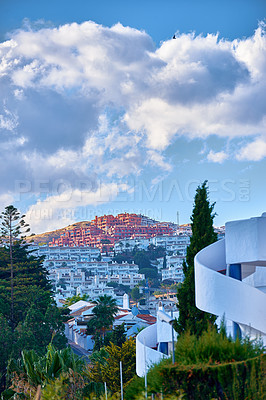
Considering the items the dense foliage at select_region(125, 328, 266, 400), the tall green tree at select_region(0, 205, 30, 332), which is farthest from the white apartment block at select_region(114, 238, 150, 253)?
the dense foliage at select_region(125, 328, 266, 400)

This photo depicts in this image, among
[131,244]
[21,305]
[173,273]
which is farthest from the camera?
[131,244]

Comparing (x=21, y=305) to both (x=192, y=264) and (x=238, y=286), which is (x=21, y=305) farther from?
(x=238, y=286)

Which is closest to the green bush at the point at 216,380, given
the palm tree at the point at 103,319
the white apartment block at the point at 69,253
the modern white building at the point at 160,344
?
the modern white building at the point at 160,344

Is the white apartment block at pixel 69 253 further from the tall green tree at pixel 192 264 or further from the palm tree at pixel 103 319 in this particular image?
the tall green tree at pixel 192 264

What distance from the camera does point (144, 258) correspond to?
513ft

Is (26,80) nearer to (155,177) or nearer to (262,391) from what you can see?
(155,177)

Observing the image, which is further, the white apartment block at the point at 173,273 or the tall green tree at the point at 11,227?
the white apartment block at the point at 173,273

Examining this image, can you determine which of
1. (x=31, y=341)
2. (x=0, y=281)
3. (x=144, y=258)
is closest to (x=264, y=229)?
(x=31, y=341)

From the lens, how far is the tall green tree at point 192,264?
15.4m

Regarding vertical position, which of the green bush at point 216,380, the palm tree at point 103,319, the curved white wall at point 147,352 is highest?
the green bush at point 216,380

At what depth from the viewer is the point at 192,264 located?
52.4 ft

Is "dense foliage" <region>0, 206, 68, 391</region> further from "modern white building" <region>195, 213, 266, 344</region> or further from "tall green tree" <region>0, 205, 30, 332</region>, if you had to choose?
"modern white building" <region>195, 213, 266, 344</region>

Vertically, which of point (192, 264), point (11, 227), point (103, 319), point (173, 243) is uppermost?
point (173, 243)

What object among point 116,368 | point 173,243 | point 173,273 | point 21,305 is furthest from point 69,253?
point 116,368
